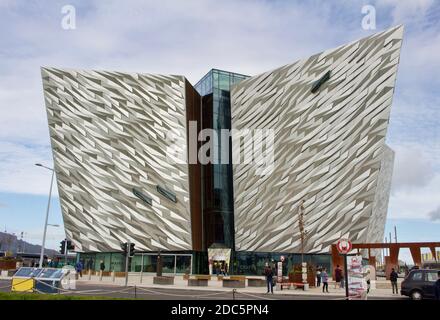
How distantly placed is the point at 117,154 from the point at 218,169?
1255 centimetres

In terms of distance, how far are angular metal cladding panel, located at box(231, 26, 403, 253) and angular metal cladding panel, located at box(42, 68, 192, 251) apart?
8.17m

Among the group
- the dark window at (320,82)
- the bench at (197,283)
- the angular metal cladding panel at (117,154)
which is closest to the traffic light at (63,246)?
the bench at (197,283)

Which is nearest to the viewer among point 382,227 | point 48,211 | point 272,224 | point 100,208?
point 48,211

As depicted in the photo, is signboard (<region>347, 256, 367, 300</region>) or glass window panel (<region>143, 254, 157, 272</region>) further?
glass window panel (<region>143, 254, 157, 272</region>)

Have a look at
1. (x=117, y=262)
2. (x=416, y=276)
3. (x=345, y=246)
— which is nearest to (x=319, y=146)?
(x=416, y=276)

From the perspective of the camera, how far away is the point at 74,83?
54.0m

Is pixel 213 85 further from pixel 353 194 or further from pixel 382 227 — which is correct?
pixel 382 227

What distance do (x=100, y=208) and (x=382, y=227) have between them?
43530 mm

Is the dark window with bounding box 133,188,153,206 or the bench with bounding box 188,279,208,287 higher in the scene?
the dark window with bounding box 133,188,153,206

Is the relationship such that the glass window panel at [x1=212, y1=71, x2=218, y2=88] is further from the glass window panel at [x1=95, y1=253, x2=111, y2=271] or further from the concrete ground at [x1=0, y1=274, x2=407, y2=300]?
the concrete ground at [x1=0, y1=274, x2=407, y2=300]

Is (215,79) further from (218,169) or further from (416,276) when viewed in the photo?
(416,276)

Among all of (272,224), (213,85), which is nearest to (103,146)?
(213,85)

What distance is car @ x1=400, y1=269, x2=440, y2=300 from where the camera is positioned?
21422mm

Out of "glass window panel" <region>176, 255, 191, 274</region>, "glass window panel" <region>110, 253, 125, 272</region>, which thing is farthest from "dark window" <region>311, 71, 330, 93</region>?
"glass window panel" <region>110, 253, 125, 272</region>
